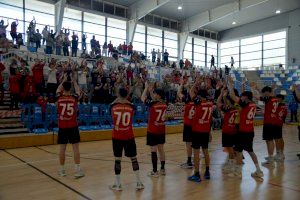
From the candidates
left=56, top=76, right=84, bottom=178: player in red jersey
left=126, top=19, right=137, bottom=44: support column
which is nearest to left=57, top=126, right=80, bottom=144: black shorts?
left=56, top=76, right=84, bottom=178: player in red jersey

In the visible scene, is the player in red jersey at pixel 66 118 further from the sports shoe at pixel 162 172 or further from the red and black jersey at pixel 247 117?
the red and black jersey at pixel 247 117

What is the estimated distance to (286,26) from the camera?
3234 cm

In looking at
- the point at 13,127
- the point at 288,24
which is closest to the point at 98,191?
the point at 13,127

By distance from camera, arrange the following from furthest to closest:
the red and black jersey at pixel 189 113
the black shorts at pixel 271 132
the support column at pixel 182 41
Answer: the support column at pixel 182 41 < the black shorts at pixel 271 132 < the red and black jersey at pixel 189 113

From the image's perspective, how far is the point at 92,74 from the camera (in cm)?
1511

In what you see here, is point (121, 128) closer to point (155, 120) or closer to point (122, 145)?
point (122, 145)

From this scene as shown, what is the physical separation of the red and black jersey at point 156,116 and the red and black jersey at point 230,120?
161cm

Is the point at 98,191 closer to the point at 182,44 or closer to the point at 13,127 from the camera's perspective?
the point at 13,127

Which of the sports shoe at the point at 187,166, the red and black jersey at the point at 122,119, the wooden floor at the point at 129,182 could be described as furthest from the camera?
the sports shoe at the point at 187,166

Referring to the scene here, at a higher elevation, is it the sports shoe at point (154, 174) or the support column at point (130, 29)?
the support column at point (130, 29)

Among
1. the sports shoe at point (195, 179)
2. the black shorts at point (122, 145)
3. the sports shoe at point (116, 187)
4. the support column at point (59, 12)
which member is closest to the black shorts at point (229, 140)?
the sports shoe at point (195, 179)

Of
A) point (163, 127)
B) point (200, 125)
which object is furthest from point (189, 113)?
point (200, 125)

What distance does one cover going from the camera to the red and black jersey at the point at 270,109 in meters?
7.94

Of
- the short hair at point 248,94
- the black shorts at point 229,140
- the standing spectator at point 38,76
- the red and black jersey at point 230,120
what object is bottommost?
the black shorts at point 229,140
